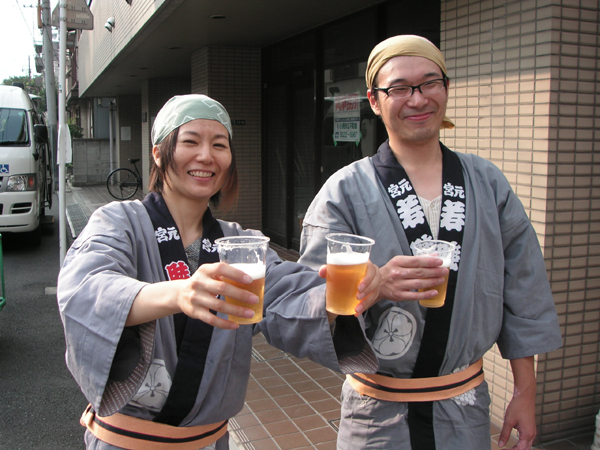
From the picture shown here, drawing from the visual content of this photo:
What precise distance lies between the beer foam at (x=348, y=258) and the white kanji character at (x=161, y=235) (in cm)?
60

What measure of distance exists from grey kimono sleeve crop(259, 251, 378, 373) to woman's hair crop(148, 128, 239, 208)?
0.44 metres

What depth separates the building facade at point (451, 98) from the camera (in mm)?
3068

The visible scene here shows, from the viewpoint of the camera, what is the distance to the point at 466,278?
1770 mm

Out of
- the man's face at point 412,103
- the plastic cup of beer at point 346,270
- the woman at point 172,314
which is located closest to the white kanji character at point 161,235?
the woman at point 172,314

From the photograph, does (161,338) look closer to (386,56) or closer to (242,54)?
(386,56)

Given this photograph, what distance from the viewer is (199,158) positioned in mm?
1663

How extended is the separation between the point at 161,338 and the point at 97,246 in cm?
33

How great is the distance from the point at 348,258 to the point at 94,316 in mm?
620

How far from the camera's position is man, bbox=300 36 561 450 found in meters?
1.75

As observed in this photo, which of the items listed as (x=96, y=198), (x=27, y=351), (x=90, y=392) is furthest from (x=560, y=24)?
(x=96, y=198)

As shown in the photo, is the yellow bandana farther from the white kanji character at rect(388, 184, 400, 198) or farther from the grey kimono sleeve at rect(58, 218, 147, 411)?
the grey kimono sleeve at rect(58, 218, 147, 411)

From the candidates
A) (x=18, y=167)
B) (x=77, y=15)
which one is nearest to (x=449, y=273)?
(x=77, y=15)

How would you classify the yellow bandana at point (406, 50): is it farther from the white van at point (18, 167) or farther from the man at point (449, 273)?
the white van at point (18, 167)

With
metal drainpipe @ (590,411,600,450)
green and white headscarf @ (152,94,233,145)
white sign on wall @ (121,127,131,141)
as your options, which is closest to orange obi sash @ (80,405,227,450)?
green and white headscarf @ (152,94,233,145)
